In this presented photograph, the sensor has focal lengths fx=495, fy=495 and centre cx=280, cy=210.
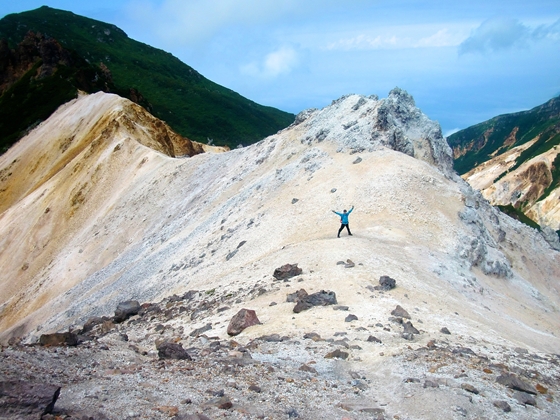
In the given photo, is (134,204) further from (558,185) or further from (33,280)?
(558,185)

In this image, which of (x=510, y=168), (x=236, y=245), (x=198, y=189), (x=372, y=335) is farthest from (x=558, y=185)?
(x=372, y=335)

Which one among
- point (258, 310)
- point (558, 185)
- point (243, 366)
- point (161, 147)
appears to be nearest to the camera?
point (243, 366)

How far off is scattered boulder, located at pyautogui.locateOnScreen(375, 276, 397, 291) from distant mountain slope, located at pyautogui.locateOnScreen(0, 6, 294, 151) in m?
132

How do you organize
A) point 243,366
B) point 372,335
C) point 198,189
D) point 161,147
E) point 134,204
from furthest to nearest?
point 161,147 < point 134,204 < point 198,189 < point 372,335 < point 243,366

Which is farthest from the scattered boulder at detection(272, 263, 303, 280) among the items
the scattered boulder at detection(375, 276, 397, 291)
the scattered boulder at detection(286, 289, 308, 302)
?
the scattered boulder at detection(375, 276, 397, 291)

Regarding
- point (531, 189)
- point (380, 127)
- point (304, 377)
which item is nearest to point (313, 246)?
point (304, 377)

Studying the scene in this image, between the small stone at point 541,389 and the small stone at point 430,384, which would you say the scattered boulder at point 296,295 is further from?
the small stone at point 541,389

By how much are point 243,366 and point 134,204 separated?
37.6 meters

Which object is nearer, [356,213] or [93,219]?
[356,213]

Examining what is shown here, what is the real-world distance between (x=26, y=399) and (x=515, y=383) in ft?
30.6

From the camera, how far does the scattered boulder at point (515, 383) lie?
408 inches

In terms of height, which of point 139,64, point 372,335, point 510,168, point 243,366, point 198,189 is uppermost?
point 510,168

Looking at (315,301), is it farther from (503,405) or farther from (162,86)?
(162,86)

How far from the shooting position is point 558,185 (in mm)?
146000
